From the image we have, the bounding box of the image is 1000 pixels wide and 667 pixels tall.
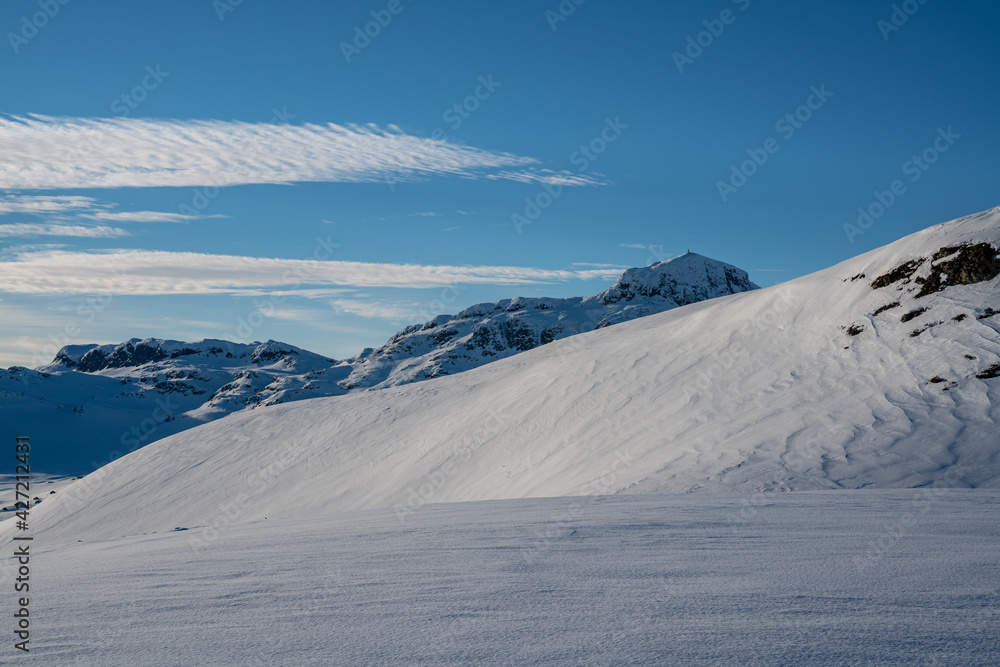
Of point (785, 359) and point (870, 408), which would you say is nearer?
point (870, 408)

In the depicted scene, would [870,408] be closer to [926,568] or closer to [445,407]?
[926,568]

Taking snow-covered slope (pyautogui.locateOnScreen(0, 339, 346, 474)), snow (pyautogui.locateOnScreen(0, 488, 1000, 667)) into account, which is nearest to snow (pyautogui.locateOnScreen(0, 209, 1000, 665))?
snow (pyautogui.locateOnScreen(0, 488, 1000, 667))

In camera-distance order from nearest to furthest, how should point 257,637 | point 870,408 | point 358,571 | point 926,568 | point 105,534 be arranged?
point 257,637
point 926,568
point 358,571
point 870,408
point 105,534

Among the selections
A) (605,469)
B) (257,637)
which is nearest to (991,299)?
(605,469)

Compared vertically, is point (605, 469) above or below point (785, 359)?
below

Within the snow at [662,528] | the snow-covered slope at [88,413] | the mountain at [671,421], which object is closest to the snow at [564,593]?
the snow at [662,528]

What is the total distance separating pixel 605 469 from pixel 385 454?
11.2 metres

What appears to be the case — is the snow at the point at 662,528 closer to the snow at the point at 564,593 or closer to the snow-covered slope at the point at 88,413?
the snow at the point at 564,593

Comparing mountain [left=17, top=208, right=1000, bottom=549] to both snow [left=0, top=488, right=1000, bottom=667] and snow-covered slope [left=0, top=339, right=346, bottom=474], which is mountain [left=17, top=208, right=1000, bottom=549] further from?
snow-covered slope [left=0, top=339, right=346, bottom=474]

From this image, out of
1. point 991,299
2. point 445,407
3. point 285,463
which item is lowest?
point 285,463

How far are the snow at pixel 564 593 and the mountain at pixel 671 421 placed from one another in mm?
2169

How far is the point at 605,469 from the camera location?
1382 centimetres

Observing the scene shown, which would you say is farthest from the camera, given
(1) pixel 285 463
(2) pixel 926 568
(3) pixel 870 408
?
(1) pixel 285 463

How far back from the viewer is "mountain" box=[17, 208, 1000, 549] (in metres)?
11.3
